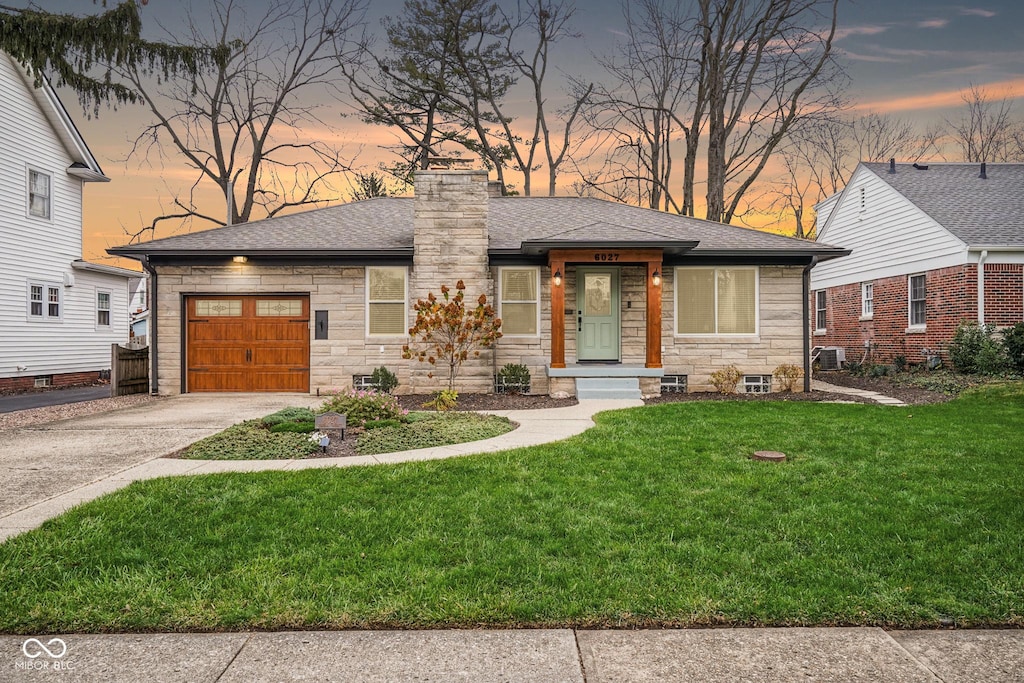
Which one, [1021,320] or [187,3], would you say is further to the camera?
[187,3]

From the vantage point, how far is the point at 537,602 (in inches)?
123

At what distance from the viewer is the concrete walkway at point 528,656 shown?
8.31 feet

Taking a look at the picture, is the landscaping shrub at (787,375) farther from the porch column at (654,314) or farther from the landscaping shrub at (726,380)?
the porch column at (654,314)

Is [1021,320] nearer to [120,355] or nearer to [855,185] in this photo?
[855,185]

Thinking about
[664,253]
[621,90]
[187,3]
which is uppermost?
[187,3]

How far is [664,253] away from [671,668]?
10.8m

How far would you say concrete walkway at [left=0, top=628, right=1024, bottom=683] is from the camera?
2.53 meters

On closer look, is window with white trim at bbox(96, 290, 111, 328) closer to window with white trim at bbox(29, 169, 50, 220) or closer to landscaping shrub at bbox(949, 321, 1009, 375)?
window with white trim at bbox(29, 169, 50, 220)

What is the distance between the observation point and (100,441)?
7.59 m

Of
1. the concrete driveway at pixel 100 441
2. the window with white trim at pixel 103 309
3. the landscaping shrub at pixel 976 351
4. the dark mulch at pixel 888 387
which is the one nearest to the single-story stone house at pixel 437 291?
the concrete driveway at pixel 100 441

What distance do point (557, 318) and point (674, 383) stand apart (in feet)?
9.74

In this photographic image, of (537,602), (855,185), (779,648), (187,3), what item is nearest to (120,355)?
(537,602)

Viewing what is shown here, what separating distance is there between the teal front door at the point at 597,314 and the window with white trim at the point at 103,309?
1528 cm

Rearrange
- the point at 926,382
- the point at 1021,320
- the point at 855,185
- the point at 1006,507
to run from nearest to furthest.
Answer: the point at 1006,507
the point at 926,382
the point at 1021,320
the point at 855,185
